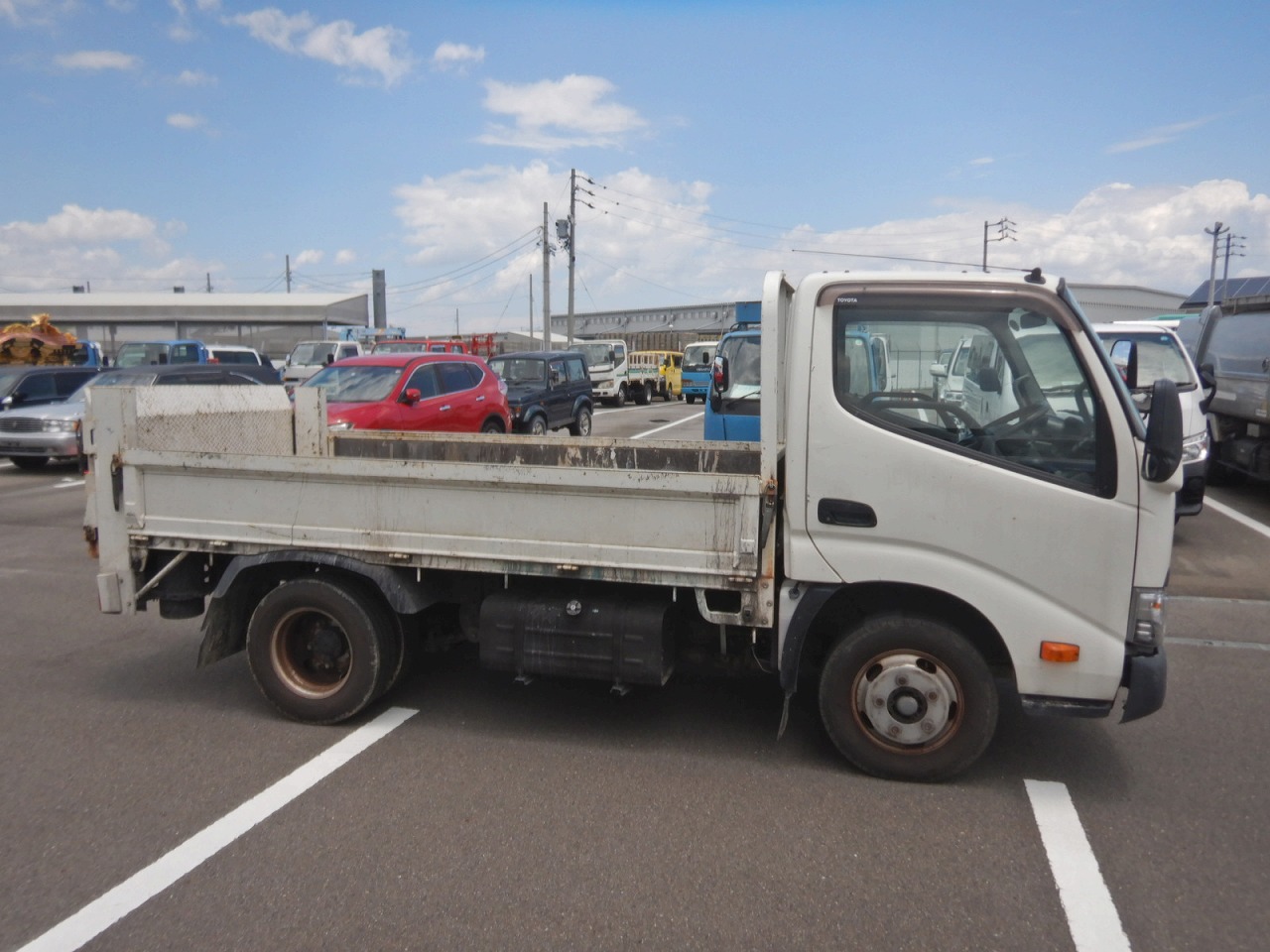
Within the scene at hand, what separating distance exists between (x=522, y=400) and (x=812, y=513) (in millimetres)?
15426

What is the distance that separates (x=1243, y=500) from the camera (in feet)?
42.6

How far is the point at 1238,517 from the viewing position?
11.8m

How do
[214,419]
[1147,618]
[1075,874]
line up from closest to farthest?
1. [1075,874]
2. [1147,618]
3. [214,419]

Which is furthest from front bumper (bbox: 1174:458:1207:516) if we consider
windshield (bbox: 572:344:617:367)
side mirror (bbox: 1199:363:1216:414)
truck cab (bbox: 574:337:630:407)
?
windshield (bbox: 572:344:617:367)

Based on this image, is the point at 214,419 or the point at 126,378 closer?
the point at 214,419

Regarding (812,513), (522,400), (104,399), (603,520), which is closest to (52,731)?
(104,399)

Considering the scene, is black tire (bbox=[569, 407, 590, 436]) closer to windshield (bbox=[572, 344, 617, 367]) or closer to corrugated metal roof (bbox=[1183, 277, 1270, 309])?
windshield (bbox=[572, 344, 617, 367])

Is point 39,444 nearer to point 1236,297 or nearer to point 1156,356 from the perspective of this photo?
point 1156,356

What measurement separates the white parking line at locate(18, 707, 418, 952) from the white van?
788 cm

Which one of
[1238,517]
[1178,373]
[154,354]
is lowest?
[1238,517]

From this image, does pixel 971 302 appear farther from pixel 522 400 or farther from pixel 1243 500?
pixel 522 400

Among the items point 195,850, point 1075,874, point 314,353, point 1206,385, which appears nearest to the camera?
point 1075,874

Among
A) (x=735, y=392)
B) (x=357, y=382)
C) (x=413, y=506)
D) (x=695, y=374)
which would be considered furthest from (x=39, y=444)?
(x=695, y=374)

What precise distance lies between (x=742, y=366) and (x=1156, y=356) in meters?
4.91
